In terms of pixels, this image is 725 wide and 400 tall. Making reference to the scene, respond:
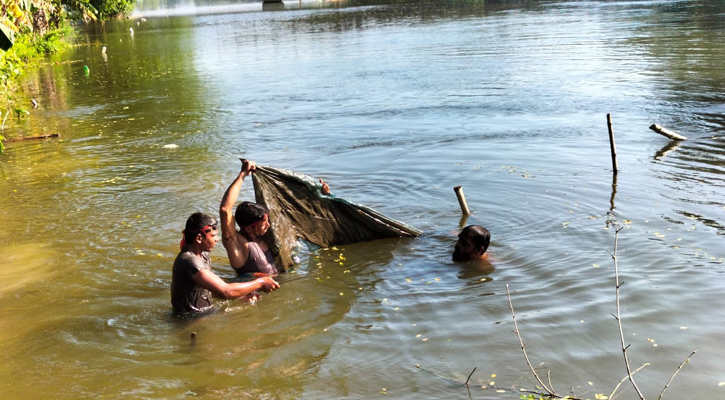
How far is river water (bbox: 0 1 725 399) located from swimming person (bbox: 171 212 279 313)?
240 mm

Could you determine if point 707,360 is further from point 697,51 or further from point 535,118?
point 697,51

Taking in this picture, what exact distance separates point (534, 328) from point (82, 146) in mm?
11767

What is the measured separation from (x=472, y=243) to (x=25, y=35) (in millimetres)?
29642

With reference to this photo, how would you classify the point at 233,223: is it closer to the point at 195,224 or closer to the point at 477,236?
the point at 195,224

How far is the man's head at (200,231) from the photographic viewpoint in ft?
19.9

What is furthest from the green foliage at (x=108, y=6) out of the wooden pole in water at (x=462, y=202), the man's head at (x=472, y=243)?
the man's head at (x=472, y=243)

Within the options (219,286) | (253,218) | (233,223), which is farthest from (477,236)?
(219,286)

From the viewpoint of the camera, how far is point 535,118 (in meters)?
16.5

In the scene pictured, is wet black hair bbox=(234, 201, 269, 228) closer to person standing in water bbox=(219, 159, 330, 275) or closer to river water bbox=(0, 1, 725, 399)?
person standing in water bbox=(219, 159, 330, 275)

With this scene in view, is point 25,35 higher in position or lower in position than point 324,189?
higher

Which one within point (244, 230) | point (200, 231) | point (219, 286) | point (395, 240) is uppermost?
point (200, 231)

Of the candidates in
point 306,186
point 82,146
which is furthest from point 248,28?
point 306,186

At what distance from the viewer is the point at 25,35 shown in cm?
3122

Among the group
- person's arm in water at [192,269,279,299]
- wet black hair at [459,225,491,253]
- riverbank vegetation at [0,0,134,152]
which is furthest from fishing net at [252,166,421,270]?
riverbank vegetation at [0,0,134,152]
